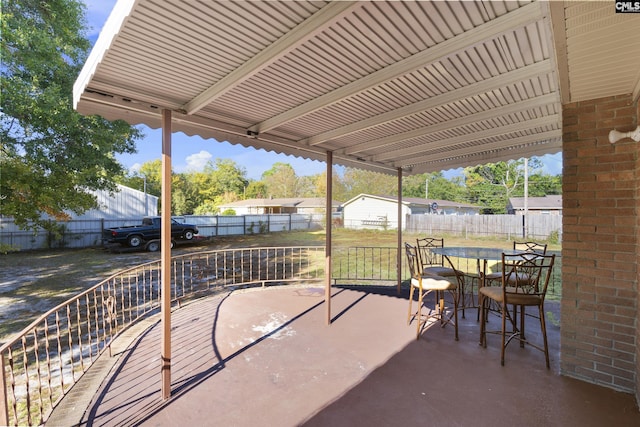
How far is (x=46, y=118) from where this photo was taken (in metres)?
7.38

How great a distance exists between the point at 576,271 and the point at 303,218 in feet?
63.1

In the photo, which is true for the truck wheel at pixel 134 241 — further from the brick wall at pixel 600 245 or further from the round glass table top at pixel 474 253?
the brick wall at pixel 600 245

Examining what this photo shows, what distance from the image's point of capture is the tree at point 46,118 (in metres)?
4.94

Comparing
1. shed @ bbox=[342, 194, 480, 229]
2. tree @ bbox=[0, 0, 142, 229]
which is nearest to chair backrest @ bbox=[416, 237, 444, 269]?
tree @ bbox=[0, 0, 142, 229]

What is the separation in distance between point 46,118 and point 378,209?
1778 centimetres

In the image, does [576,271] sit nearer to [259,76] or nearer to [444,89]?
[444,89]

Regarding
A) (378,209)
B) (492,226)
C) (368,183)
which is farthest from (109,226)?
(368,183)

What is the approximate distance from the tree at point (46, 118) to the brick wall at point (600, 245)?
660cm

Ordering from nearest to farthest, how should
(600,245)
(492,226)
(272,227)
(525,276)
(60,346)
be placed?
1. (600,245)
2. (60,346)
3. (525,276)
4. (492,226)
5. (272,227)

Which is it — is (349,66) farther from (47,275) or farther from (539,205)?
(539,205)

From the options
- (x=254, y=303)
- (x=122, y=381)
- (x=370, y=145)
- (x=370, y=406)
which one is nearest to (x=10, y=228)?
(x=254, y=303)

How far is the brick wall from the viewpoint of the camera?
2148mm

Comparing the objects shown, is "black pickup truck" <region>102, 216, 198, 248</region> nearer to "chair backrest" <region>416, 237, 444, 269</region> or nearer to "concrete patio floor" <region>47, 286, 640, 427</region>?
"concrete patio floor" <region>47, 286, 640, 427</region>

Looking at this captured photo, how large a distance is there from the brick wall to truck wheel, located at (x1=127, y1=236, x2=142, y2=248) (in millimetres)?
12339
